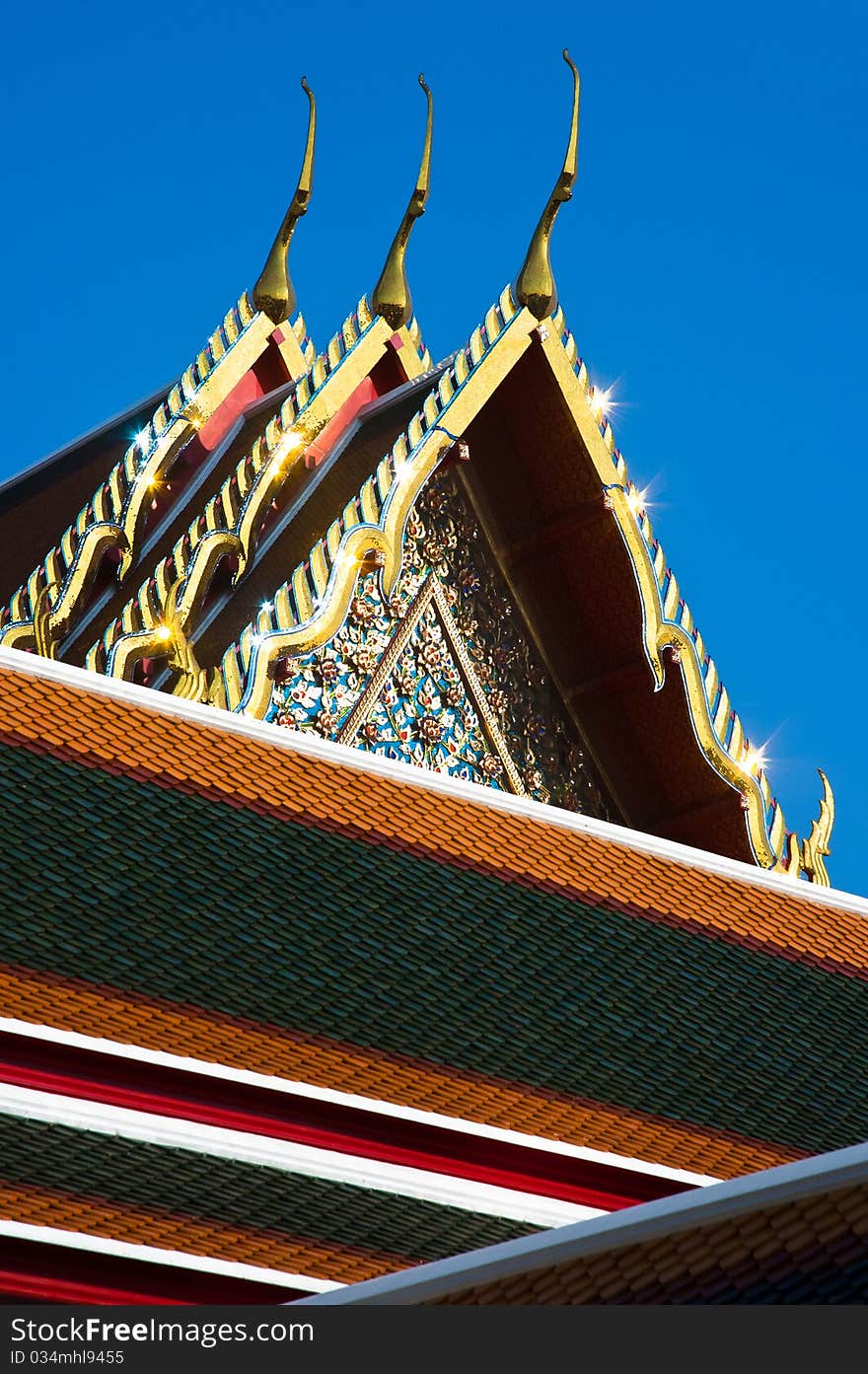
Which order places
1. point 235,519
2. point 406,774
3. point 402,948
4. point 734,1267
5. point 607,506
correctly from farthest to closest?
point 607,506 < point 235,519 < point 406,774 < point 402,948 < point 734,1267

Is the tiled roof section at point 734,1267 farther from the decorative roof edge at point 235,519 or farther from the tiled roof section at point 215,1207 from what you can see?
the decorative roof edge at point 235,519

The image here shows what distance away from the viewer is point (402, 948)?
7.14 metres

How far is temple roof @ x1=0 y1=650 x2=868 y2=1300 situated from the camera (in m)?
5.75

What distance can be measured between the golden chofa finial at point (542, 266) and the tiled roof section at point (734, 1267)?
653 centimetres

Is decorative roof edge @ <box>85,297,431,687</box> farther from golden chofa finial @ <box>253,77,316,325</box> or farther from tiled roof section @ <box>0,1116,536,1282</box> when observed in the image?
tiled roof section @ <box>0,1116,536,1282</box>

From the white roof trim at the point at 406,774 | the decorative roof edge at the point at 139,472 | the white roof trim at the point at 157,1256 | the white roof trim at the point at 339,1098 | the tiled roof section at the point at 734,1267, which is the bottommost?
the tiled roof section at the point at 734,1267

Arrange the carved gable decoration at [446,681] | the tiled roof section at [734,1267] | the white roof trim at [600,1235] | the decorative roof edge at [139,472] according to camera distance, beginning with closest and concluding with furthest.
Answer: the tiled roof section at [734,1267] → the white roof trim at [600,1235] → the carved gable decoration at [446,681] → the decorative roof edge at [139,472]

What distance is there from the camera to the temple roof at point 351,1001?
575 centimetres

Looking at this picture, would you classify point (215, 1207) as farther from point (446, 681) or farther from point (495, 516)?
point (495, 516)

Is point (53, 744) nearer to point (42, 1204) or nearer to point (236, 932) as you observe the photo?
point (236, 932)

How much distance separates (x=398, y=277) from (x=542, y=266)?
2.29ft

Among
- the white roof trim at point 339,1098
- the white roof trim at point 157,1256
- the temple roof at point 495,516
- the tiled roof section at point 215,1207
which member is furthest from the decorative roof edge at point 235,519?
the white roof trim at point 157,1256

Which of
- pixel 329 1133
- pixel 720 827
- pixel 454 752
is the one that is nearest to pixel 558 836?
pixel 454 752

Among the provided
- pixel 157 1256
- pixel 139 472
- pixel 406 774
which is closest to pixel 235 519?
pixel 139 472
